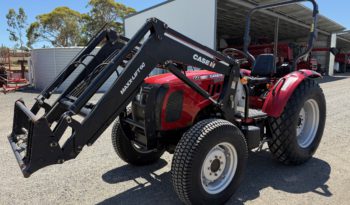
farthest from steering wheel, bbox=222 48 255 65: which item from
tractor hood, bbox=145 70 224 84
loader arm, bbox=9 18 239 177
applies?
loader arm, bbox=9 18 239 177

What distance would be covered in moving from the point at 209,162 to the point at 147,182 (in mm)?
934

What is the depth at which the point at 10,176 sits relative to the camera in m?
3.65

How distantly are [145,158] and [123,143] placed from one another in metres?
0.39

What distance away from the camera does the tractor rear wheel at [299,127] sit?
3.60 metres

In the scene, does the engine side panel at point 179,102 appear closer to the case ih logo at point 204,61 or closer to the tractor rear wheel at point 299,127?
the case ih logo at point 204,61

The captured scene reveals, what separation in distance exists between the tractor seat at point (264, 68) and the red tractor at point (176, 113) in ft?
0.05

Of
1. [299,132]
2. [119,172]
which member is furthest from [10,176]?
[299,132]

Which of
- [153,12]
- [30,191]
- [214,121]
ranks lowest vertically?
[30,191]

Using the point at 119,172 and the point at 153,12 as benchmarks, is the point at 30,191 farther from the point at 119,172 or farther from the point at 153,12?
the point at 153,12

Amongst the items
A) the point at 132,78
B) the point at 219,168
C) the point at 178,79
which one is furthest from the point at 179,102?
the point at 219,168

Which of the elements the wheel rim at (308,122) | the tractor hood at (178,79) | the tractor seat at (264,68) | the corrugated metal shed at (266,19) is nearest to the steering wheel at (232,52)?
the tractor seat at (264,68)

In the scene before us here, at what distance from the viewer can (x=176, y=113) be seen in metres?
3.07

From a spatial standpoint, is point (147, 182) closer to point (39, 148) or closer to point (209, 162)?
point (209, 162)

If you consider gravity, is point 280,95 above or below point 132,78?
below
